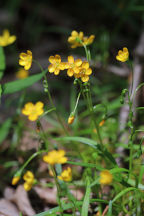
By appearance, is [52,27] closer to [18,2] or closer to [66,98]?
[18,2]

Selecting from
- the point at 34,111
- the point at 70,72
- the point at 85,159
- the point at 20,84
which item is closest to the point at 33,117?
the point at 34,111

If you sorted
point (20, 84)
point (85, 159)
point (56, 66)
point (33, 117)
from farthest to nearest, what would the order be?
point (85, 159) < point (20, 84) < point (56, 66) < point (33, 117)

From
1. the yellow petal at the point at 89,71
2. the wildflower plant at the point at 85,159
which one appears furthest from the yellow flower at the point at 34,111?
the yellow petal at the point at 89,71

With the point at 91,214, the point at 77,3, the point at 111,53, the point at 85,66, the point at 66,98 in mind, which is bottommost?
the point at 91,214

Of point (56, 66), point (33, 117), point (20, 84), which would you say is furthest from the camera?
point (20, 84)

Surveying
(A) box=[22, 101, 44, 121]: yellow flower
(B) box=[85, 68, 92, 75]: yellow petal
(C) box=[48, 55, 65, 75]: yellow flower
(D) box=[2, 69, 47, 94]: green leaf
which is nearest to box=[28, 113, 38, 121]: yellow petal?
(A) box=[22, 101, 44, 121]: yellow flower

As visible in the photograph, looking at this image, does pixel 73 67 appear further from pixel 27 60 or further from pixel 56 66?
pixel 27 60

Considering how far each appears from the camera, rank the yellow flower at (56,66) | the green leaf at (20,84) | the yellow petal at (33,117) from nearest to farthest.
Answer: the yellow petal at (33,117), the yellow flower at (56,66), the green leaf at (20,84)

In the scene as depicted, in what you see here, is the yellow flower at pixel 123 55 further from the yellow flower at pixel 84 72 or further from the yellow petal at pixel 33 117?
the yellow petal at pixel 33 117

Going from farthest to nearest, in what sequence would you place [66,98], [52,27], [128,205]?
[52,27] → [66,98] → [128,205]

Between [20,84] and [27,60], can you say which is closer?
[27,60]

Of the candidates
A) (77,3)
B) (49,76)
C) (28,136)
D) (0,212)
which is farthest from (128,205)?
(77,3)
